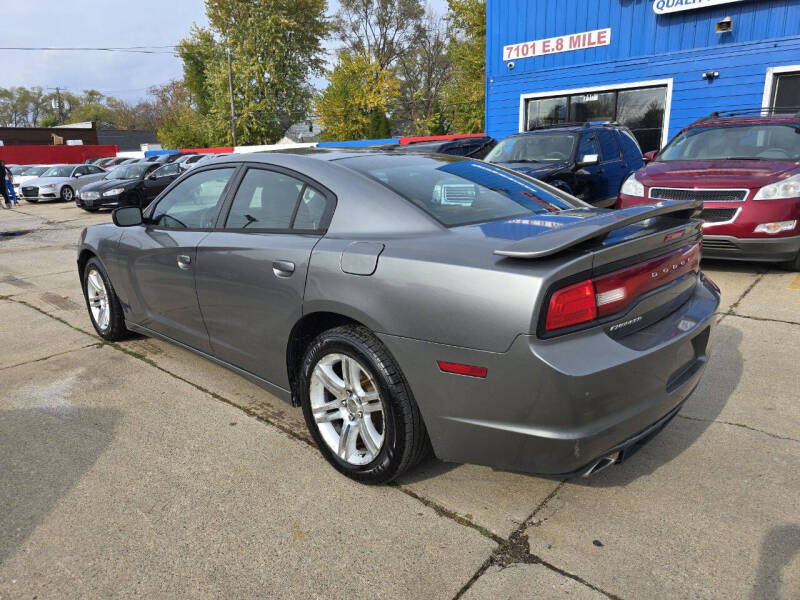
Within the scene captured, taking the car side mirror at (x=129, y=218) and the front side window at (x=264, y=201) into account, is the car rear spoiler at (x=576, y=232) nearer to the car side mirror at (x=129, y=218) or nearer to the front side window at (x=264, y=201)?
the front side window at (x=264, y=201)

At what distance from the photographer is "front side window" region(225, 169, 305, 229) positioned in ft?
10.1

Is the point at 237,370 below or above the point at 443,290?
below

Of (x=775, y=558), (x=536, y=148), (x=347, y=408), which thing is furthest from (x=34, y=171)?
(x=775, y=558)

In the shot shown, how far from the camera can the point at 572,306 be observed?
209cm

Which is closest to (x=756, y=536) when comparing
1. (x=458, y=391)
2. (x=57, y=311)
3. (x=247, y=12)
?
(x=458, y=391)

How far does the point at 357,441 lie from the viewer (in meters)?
2.80

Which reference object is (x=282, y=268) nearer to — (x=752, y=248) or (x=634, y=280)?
(x=634, y=280)

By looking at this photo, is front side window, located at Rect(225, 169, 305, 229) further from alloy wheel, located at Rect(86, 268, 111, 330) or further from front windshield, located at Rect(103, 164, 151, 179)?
front windshield, located at Rect(103, 164, 151, 179)

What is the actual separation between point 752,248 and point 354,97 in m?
43.3

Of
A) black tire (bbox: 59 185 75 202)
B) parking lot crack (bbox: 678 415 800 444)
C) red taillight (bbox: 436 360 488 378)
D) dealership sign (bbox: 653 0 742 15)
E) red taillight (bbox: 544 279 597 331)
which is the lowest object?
black tire (bbox: 59 185 75 202)

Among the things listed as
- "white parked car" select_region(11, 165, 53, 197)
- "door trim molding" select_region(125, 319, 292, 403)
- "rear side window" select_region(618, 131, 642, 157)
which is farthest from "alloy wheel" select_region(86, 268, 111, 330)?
"white parked car" select_region(11, 165, 53, 197)

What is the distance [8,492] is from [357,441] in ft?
5.43

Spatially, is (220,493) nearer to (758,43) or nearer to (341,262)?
(341,262)

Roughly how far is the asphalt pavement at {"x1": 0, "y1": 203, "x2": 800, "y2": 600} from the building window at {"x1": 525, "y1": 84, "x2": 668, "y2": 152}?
40.4ft
